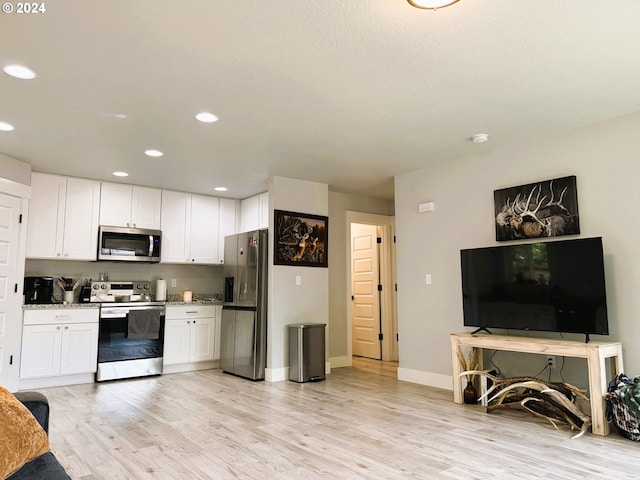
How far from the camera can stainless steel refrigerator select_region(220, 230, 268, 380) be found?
5.31 m

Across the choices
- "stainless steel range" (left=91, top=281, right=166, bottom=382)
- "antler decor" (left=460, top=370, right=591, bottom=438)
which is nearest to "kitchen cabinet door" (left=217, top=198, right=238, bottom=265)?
"stainless steel range" (left=91, top=281, right=166, bottom=382)

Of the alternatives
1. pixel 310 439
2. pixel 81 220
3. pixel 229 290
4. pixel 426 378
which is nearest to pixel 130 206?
pixel 81 220

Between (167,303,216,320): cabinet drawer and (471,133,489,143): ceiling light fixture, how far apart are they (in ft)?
13.1

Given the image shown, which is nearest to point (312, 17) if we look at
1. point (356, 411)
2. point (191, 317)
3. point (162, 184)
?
point (356, 411)

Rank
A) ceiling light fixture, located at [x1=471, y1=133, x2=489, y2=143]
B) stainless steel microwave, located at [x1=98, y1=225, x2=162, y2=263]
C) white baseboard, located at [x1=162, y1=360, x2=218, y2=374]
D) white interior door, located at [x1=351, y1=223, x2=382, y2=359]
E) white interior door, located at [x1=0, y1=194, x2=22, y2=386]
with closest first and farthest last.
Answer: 1. ceiling light fixture, located at [x1=471, y1=133, x2=489, y2=143]
2. white interior door, located at [x1=0, y1=194, x2=22, y2=386]
3. stainless steel microwave, located at [x1=98, y1=225, x2=162, y2=263]
4. white baseboard, located at [x1=162, y1=360, x2=218, y2=374]
5. white interior door, located at [x1=351, y1=223, x2=382, y2=359]

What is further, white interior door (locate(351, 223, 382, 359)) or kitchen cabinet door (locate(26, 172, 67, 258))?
white interior door (locate(351, 223, 382, 359))

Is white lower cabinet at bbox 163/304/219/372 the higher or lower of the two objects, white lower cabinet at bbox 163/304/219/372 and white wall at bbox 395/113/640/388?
the lower

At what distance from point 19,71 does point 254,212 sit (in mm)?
3664

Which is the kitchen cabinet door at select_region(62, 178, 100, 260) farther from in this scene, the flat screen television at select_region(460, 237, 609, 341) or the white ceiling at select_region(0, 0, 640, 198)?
the flat screen television at select_region(460, 237, 609, 341)

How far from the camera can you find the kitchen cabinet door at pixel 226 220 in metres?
6.52

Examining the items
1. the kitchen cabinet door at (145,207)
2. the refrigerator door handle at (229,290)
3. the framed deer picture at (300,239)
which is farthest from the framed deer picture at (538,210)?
the kitchen cabinet door at (145,207)

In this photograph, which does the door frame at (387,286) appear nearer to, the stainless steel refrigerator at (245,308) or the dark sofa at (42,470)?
the stainless steel refrigerator at (245,308)

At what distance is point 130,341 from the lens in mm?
5387

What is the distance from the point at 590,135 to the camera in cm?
375
